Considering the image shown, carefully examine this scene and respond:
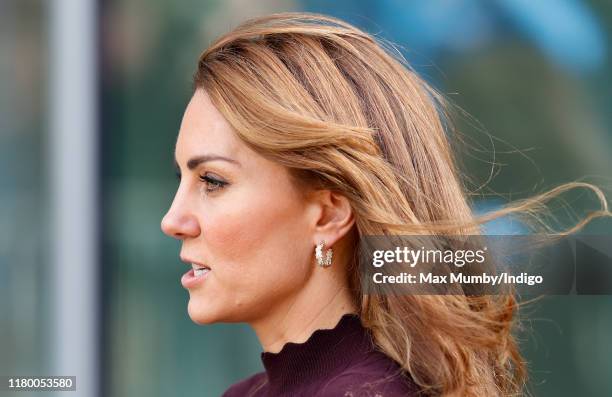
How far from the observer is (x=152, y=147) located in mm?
4285

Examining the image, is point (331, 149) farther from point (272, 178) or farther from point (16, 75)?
point (16, 75)

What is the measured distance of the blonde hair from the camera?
202 centimetres

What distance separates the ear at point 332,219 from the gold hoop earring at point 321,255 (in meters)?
0.01

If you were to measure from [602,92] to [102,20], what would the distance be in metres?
2.19

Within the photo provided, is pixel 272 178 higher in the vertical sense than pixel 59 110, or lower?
lower

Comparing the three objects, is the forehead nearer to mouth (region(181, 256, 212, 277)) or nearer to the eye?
the eye

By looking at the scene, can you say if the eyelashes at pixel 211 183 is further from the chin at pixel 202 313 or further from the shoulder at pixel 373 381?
the shoulder at pixel 373 381

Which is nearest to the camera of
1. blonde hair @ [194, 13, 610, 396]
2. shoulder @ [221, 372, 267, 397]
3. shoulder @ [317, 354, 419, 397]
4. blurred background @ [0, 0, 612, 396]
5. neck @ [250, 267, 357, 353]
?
shoulder @ [317, 354, 419, 397]

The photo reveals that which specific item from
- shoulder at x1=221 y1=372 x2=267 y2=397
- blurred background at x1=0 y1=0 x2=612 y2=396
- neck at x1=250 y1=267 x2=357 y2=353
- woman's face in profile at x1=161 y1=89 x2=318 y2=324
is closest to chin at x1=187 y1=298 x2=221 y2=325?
woman's face in profile at x1=161 y1=89 x2=318 y2=324

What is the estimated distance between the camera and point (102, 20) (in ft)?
13.8

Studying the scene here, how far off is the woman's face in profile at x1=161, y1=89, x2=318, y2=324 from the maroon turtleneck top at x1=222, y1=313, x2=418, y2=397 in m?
0.12

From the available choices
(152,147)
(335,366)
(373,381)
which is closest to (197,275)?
(335,366)

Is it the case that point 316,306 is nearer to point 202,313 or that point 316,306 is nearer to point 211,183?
point 202,313

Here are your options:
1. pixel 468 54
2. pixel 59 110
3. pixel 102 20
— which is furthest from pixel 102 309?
pixel 468 54
